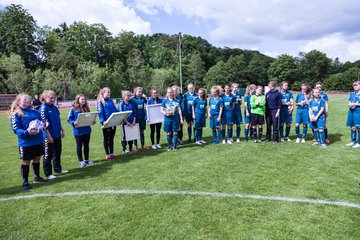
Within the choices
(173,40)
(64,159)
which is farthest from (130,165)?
(173,40)

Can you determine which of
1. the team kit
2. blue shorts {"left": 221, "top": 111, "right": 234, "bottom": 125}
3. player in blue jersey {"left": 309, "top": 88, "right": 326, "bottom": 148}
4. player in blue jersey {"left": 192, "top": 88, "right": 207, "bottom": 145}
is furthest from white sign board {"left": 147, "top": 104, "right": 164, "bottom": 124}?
player in blue jersey {"left": 309, "top": 88, "right": 326, "bottom": 148}

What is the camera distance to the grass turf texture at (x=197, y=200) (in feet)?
12.9

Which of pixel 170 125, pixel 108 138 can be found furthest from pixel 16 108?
pixel 170 125

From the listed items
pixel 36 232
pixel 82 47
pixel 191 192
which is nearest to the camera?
pixel 36 232

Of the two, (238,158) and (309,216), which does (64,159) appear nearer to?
(238,158)

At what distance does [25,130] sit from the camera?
571 cm

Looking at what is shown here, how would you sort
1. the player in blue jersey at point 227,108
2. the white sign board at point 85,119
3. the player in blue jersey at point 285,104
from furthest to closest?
1. the player in blue jersey at point 227,108
2. the player in blue jersey at point 285,104
3. the white sign board at point 85,119

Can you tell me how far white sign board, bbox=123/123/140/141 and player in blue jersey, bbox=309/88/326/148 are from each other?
5636mm

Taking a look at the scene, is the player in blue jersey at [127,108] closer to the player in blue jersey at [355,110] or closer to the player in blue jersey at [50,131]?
the player in blue jersey at [50,131]

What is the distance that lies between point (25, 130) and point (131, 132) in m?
3.49

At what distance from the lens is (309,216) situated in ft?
13.9

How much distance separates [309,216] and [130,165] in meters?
4.63

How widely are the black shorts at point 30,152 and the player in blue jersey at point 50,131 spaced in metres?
0.44

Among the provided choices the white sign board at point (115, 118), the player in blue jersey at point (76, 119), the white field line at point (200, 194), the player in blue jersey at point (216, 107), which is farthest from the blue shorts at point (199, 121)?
the white field line at point (200, 194)
